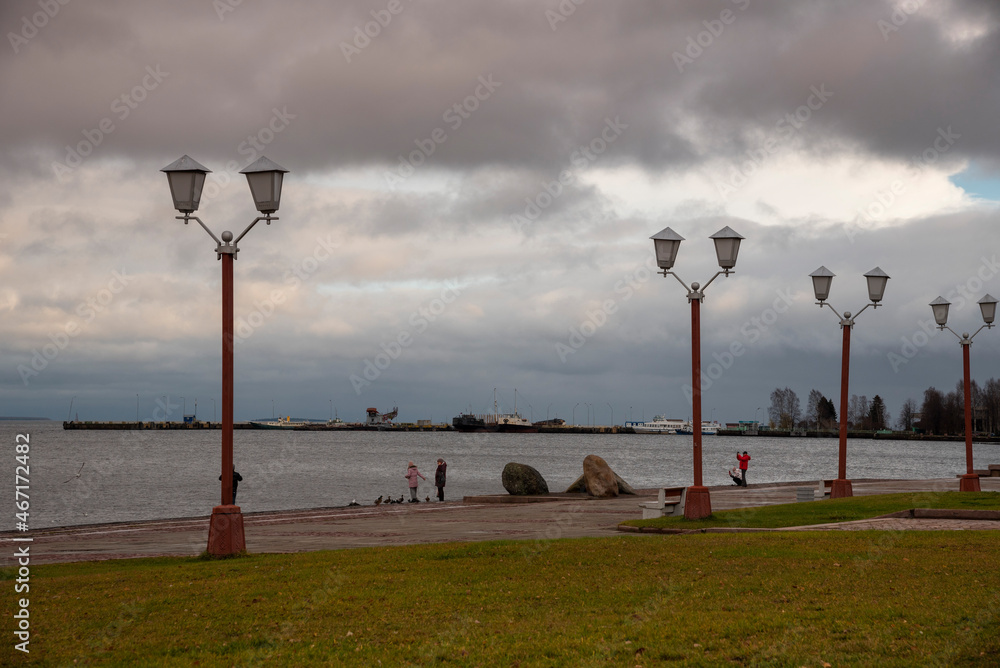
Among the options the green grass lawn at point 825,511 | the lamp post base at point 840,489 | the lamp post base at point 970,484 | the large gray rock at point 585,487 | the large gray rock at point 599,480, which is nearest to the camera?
the green grass lawn at point 825,511

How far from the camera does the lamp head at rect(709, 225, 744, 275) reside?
2047cm

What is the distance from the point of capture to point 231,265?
51.8ft

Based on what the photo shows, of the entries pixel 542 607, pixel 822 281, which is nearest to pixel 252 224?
pixel 542 607

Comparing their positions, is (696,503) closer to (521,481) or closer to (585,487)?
(521,481)

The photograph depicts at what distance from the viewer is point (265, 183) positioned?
613 inches

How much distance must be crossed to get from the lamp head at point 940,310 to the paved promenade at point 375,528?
7808 millimetres

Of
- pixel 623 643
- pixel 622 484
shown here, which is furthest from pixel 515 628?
pixel 622 484

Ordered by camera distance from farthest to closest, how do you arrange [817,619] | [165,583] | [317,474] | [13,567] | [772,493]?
[317,474] → [772,493] → [13,567] → [165,583] → [817,619]

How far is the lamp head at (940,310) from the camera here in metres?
30.2

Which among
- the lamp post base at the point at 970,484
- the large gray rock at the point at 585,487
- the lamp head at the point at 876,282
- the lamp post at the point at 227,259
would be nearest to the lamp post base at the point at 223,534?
the lamp post at the point at 227,259

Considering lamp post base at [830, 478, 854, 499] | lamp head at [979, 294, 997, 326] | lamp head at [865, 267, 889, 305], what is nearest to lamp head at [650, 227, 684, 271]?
lamp head at [865, 267, 889, 305]

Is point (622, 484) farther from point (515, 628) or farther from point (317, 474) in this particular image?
point (317, 474)

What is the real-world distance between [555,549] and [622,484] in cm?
2282

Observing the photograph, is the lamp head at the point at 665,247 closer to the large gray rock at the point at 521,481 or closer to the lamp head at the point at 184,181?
the lamp head at the point at 184,181
